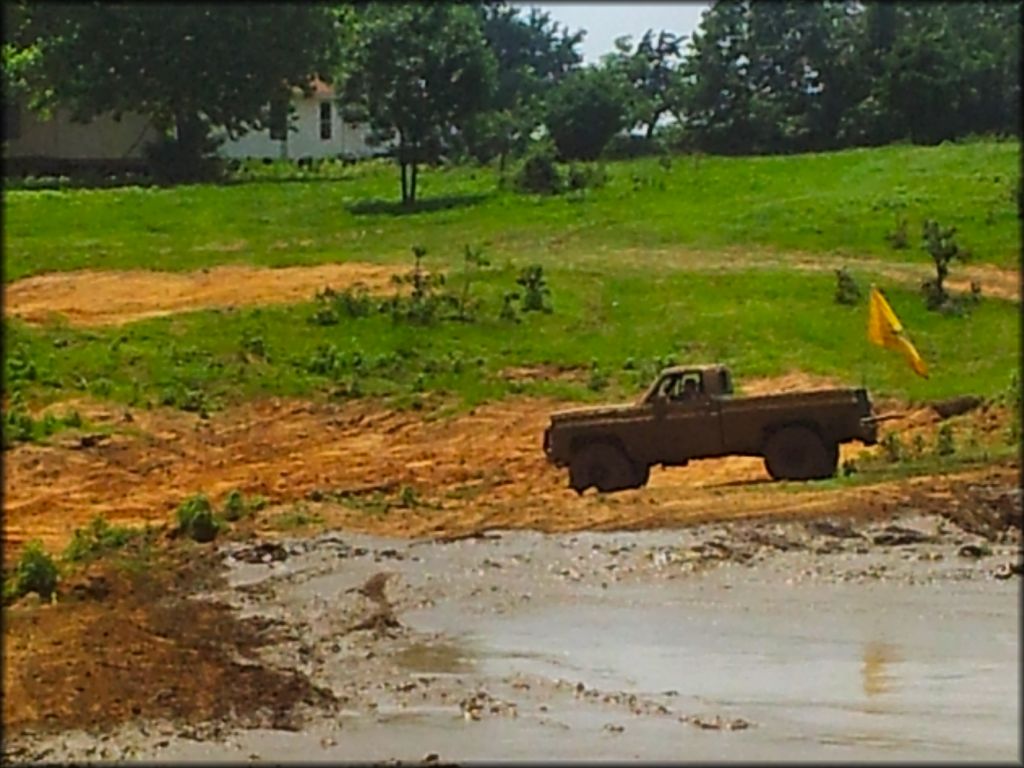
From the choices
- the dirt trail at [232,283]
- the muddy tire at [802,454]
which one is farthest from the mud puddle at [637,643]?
the dirt trail at [232,283]

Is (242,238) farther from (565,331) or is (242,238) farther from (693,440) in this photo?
(693,440)

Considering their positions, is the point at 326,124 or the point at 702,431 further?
the point at 326,124

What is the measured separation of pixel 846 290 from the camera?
105ft

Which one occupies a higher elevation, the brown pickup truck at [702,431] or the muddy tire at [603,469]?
the brown pickup truck at [702,431]

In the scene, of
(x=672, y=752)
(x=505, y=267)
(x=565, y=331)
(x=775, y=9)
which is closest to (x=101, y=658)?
(x=672, y=752)

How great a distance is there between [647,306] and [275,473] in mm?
9824

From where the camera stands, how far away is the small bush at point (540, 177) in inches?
1720

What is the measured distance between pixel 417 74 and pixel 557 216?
4734 mm

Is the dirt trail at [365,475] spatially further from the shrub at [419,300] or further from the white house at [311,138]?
the white house at [311,138]

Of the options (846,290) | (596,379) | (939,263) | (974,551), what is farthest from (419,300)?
(974,551)

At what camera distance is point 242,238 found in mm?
38906

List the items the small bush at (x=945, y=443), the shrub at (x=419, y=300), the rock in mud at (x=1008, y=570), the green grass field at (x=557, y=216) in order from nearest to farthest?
the rock in mud at (x=1008, y=570)
the small bush at (x=945, y=443)
the shrub at (x=419, y=300)
the green grass field at (x=557, y=216)

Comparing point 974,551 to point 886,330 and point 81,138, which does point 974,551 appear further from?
point 81,138

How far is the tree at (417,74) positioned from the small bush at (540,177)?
165 centimetres
